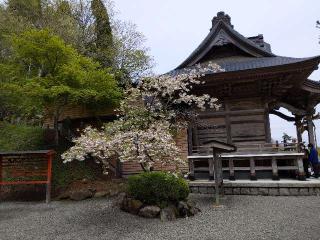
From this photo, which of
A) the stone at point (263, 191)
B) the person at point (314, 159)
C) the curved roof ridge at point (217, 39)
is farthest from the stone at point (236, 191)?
the curved roof ridge at point (217, 39)

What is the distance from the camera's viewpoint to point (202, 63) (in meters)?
16.2

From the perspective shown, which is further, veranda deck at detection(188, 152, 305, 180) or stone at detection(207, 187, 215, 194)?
stone at detection(207, 187, 215, 194)

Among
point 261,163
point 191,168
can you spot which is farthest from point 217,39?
point 191,168

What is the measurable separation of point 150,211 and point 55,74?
7728 mm

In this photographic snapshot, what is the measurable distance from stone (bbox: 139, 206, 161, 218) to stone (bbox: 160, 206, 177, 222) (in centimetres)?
16

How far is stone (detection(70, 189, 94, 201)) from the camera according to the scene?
1154cm

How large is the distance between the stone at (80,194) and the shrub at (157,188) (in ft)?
10.5

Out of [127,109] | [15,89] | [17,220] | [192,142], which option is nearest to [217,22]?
[192,142]

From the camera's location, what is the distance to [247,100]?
14.3m

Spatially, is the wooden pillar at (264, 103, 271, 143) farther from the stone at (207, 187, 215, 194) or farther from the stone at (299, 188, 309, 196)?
the stone at (207, 187, 215, 194)

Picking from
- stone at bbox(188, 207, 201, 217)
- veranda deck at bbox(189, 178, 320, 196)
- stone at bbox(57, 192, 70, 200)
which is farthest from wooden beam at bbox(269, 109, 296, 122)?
stone at bbox(57, 192, 70, 200)

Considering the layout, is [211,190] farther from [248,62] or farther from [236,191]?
[248,62]

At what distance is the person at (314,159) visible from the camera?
43.5ft

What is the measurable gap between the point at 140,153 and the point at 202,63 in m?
9.02
